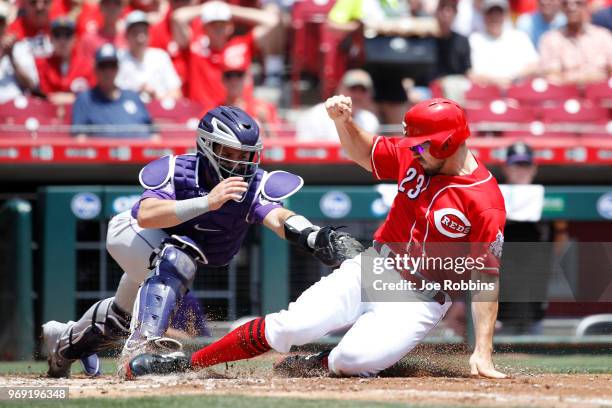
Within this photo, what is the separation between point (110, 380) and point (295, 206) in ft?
9.55

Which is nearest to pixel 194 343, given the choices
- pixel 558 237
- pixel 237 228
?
pixel 237 228

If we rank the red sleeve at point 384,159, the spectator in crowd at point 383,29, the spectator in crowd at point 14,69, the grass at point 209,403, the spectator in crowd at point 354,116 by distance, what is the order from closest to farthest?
the grass at point 209,403 → the red sleeve at point 384,159 → the spectator in crowd at point 354,116 → the spectator in crowd at point 14,69 → the spectator in crowd at point 383,29

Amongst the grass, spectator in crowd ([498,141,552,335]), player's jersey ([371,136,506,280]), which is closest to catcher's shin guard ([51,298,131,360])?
the grass

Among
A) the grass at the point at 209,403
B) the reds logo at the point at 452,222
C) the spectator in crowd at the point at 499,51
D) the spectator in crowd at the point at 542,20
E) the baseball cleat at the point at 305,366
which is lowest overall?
the baseball cleat at the point at 305,366

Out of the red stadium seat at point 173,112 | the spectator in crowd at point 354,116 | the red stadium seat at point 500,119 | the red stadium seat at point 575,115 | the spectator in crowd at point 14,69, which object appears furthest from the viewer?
the spectator in crowd at point 14,69

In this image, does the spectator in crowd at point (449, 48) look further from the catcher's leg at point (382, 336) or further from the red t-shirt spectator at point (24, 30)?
the catcher's leg at point (382, 336)

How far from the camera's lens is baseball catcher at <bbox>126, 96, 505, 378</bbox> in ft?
15.3

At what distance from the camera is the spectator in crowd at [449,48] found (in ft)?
30.9

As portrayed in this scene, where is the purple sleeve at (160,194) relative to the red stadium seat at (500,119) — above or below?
below

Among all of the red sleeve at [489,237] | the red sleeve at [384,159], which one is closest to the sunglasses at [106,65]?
the red sleeve at [384,159]

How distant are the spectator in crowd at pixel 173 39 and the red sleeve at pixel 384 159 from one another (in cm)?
439

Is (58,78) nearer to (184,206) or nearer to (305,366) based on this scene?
(184,206)

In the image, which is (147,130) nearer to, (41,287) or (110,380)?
(41,287)

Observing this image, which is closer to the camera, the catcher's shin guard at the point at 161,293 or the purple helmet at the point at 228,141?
the catcher's shin guard at the point at 161,293
